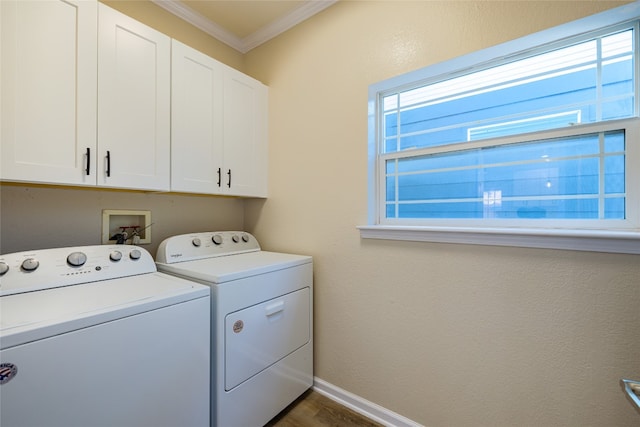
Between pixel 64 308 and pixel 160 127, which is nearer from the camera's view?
pixel 64 308

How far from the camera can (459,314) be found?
1.33 metres

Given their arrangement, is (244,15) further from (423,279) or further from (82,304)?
(423,279)

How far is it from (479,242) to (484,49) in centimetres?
91

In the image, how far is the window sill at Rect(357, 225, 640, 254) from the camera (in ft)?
3.29

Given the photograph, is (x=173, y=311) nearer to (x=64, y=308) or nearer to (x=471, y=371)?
(x=64, y=308)

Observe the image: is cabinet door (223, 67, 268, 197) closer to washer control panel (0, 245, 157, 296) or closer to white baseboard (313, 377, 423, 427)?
washer control panel (0, 245, 157, 296)

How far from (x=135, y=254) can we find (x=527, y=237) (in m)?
1.88

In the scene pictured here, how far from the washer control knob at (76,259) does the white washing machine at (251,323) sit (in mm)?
359

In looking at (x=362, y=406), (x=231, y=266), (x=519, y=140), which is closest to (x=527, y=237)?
(x=519, y=140)

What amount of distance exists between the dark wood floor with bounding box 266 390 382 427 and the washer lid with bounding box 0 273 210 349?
0.94m

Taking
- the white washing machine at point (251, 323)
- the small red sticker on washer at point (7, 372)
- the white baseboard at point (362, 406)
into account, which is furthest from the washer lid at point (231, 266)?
the white baseboard at point (362, 406)

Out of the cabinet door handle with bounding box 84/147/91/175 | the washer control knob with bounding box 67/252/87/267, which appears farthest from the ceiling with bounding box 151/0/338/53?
the washer control knob with bounding box 67/252/87/267

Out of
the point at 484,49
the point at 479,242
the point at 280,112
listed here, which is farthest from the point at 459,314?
the point at 280,112

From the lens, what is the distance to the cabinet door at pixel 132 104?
1.30 meters
